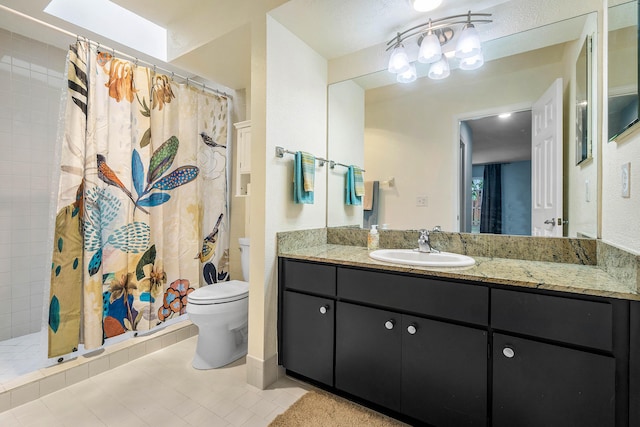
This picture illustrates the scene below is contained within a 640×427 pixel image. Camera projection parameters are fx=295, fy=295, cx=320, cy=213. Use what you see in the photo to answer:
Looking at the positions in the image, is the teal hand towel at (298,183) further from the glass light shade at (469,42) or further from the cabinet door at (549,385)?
the cabinet door at (549,385)

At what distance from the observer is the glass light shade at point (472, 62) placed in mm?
1679

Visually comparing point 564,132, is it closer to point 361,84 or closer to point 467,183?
point 467,183

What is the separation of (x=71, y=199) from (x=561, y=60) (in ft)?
9.35

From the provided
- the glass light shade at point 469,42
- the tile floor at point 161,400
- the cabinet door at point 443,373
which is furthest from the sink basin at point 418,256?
the glass light shade at point 469,42

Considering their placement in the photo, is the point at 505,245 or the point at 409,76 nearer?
the point at 505,245

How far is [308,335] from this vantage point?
5.57 ft

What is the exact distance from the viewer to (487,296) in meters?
1.18

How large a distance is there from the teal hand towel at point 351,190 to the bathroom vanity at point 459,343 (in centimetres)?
53

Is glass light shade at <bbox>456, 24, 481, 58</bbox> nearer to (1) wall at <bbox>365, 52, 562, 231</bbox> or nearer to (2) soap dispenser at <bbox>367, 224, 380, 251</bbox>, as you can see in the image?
(1) wall at <bbox>365, 52, 562, 231</bbox>

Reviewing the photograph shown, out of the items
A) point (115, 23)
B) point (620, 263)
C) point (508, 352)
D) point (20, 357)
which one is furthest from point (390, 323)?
point (115, 23)

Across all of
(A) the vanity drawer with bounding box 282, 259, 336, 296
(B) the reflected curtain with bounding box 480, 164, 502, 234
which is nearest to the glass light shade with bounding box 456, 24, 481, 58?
(B) the reflected curtain with bounding box 480, 164, 502, 234

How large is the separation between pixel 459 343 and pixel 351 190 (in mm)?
1218

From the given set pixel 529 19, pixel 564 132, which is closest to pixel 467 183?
pixel 564 132

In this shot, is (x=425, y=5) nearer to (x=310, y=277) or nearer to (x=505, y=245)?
(x=505, y=245)
